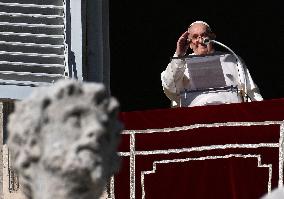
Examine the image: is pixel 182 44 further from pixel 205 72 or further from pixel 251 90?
pixel 251 90

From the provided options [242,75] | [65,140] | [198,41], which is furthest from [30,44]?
[65,140]

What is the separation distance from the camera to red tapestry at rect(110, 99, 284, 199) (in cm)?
670

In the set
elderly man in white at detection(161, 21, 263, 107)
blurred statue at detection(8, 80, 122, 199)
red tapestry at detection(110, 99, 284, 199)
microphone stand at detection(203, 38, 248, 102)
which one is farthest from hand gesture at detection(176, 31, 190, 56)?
blurred statue at detection(8, 80, 122, 199)

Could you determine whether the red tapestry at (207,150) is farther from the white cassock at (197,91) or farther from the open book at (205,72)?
the open book at (205,72)

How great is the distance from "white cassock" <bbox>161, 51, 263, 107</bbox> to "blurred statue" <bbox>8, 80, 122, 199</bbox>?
486 centimetres

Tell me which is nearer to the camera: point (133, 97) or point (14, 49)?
point (14, 49)

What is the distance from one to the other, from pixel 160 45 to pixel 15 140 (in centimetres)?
781

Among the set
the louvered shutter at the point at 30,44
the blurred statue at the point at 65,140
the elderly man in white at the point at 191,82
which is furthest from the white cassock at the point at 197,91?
the blurred statue at the point at 65,140

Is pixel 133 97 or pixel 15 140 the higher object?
pixel 15 140

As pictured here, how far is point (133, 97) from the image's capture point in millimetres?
9867

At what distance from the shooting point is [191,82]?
753cm

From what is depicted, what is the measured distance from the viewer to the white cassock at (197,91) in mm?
7383

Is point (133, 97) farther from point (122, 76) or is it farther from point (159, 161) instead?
point (159, 161)

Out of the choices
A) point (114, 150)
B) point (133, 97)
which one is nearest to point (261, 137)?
point (133, 97)
